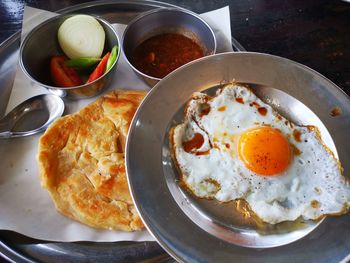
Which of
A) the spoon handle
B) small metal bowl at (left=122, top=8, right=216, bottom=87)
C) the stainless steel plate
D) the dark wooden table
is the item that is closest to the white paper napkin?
the spoon handle

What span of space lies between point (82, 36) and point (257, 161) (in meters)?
1.63

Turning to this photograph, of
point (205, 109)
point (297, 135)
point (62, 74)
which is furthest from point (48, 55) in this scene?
point (297, 135)

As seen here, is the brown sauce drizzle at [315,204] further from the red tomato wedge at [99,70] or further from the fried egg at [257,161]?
the red tomato wedge at [99,70]

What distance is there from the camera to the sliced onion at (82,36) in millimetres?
2672

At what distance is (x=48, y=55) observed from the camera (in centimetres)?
272

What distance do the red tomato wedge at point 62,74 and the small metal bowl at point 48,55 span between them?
66mm

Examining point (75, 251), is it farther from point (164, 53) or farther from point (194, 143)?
point (164, 53)

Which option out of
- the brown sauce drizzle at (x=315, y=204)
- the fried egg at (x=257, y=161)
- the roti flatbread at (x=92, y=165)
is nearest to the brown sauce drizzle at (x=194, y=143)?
the fried egg at (x=257, y=161)

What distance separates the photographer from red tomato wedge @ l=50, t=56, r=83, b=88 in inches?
101

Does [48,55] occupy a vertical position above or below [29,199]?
above

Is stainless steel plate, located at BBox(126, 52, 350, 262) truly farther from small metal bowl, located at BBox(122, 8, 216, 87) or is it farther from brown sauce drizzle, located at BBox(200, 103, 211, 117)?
small metal bowl, located at BBox(122, 8, 216, 87)

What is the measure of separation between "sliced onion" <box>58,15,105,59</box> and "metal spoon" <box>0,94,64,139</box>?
428 millimetres

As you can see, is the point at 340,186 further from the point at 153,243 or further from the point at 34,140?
the point at 34,140

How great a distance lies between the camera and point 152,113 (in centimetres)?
218
